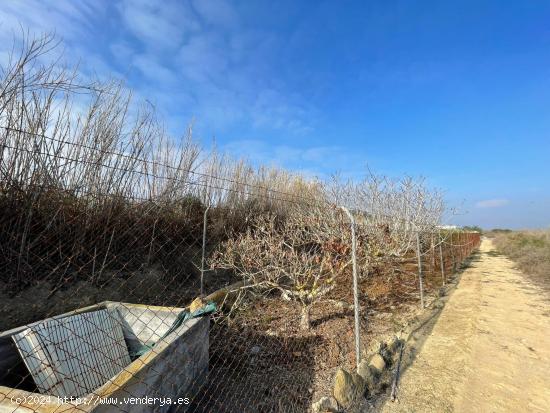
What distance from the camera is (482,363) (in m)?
4.00

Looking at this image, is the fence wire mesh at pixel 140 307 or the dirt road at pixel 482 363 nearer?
the fence wire mesh at pixel 140 307

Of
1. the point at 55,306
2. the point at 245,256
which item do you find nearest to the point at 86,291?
the point at 55,306

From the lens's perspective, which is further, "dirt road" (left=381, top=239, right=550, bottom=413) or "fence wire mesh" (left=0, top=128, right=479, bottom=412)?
"dirt road" (left=381, top=239, right=550, bottom=413)

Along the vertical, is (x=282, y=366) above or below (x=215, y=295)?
below

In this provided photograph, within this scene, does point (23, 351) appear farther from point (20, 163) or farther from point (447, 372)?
point (447, 372)

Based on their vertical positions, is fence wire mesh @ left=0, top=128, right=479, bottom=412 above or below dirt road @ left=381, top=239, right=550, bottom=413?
above

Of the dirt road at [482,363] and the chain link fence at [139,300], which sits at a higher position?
the chain link fence at [139,300]

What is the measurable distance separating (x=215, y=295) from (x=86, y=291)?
1603mm

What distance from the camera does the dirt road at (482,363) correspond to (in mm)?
3131

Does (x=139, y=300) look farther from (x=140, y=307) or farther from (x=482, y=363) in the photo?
(x=482, y=363)

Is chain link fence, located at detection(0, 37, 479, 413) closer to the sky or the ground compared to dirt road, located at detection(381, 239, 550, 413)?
closer to the sky

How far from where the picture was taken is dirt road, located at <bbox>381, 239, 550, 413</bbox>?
313 centimetres

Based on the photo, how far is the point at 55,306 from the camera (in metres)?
3.56

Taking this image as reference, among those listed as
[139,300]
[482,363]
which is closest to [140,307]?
[139,300]
